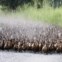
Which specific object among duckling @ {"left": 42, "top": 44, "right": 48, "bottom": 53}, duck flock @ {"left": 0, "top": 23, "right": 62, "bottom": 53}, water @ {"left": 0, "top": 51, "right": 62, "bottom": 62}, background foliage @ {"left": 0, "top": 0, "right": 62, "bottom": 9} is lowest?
water @ {"left": 0, "top": 51, "right": 62, "bottom": 62}

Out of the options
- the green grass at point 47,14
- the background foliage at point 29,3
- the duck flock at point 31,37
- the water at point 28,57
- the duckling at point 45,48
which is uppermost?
the background foliage at point 29,3

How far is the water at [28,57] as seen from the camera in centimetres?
219

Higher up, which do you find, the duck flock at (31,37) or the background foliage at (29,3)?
the background foliage at (29,3)

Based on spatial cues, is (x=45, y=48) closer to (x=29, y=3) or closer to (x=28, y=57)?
(x=28, y=57)

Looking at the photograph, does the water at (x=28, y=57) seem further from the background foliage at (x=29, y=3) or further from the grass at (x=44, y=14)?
the background foliage at (x=29, y=3)

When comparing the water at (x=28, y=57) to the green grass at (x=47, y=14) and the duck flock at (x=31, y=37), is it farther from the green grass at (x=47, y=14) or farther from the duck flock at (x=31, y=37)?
the green grass at (x=47, y=14)

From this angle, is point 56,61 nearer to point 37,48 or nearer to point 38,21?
point 37,48

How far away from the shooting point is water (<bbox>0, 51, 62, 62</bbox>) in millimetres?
2188

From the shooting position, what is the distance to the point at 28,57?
7.30ft

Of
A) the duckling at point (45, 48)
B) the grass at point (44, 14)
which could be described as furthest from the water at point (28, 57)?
the grass at point (44, 14)

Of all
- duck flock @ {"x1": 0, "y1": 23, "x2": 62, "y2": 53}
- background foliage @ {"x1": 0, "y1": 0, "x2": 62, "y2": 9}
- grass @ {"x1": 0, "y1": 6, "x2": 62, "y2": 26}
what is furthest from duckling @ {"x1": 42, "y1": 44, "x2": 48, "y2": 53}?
background foliage @ {"x1": 0, "y1": 0, "x2": 62, "y2": 9}

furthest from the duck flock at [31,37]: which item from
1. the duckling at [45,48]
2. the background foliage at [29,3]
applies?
the background foliage at [29,3]

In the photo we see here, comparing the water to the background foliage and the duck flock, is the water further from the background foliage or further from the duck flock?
the background foliage

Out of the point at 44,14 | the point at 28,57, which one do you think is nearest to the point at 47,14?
the point at 44,14
